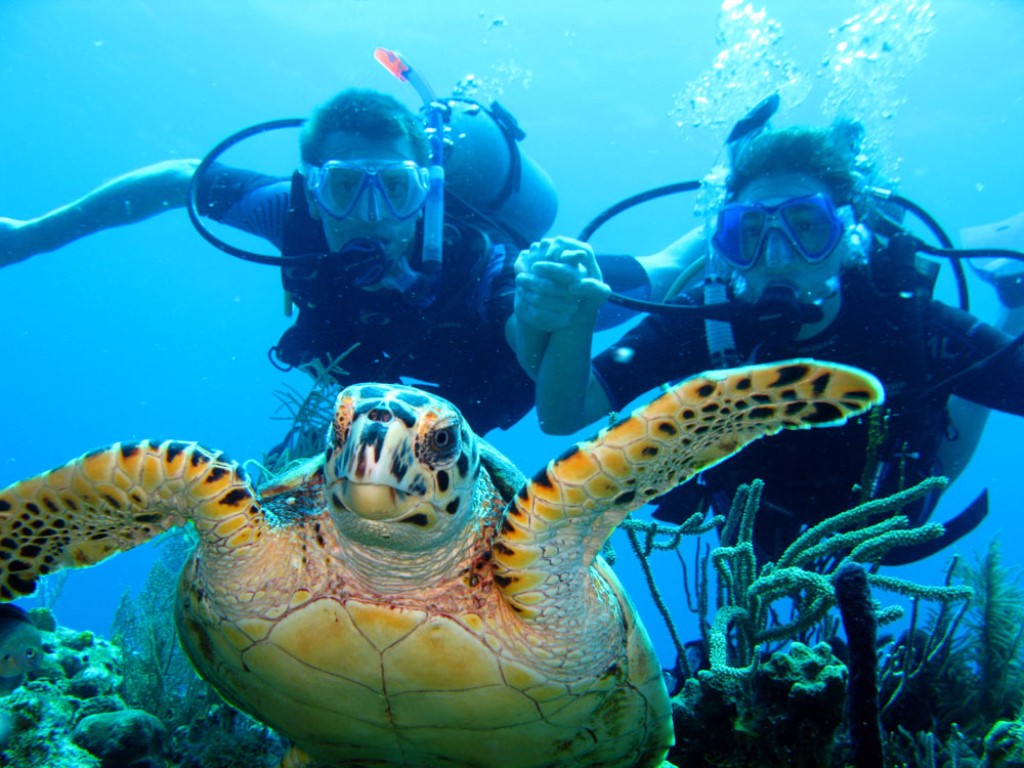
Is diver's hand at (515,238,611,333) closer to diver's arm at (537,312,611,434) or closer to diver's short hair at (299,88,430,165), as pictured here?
diver's arm at (537,312,611,434)

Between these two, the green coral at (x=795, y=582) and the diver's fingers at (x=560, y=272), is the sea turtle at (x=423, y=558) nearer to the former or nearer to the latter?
the green coral at (x=795, y=582)

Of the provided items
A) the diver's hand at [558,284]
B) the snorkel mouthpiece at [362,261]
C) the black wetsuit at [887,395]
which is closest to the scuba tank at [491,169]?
the snorkel mouthpiece at [362,261]

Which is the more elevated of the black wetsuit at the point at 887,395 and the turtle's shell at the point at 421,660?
the black wetsuit at the point at 887,395

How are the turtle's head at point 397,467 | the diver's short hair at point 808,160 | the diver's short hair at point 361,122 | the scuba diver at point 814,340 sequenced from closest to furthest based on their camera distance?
1. the turtle's head at point 397,467
2. the scuba diver at point 814,340
3. the diver's short hair at point 808,160
4. the diver's short hair at point 361,122

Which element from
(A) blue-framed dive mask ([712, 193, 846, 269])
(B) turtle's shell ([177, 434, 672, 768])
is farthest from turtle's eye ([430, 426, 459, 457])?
(A) blue-framed dive mask ([712, 193, 846, 269])

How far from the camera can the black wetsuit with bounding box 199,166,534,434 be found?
17.3 feet

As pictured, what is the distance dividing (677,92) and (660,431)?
26731 millimetres

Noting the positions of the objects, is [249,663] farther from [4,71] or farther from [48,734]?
Result: [4,71]

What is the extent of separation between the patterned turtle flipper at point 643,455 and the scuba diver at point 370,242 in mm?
3524

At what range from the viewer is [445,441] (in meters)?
1.70

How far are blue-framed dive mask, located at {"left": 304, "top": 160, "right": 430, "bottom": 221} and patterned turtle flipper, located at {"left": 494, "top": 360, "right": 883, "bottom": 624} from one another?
13.1ft

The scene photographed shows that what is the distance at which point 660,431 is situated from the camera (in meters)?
1.63

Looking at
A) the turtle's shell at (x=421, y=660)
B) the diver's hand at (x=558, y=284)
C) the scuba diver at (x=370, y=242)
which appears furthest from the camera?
the scuba diver at (x=370, y=242)

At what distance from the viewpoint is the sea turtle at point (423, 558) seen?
1645mm
